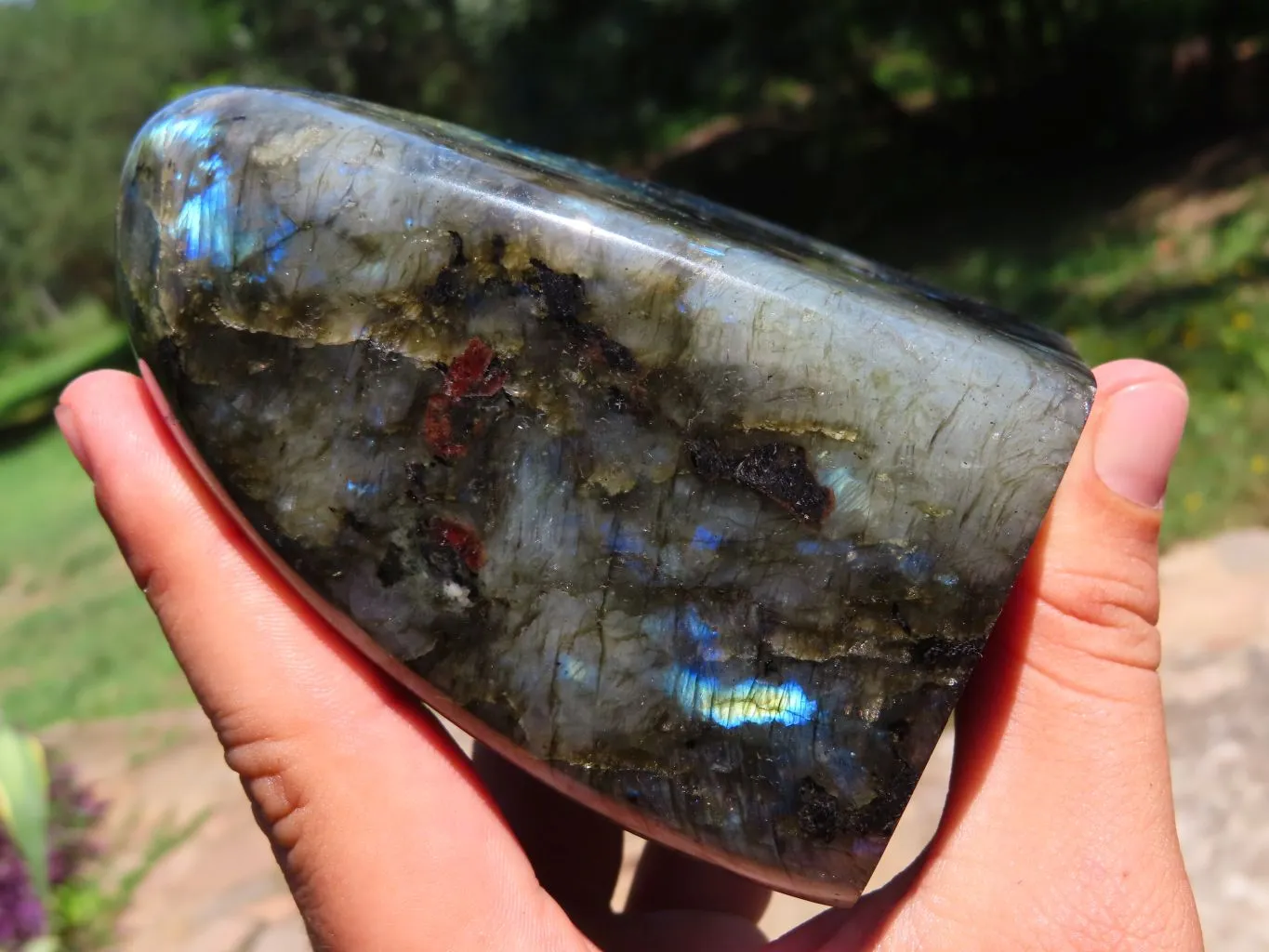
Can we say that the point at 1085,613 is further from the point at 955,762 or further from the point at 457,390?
the point at 457,390

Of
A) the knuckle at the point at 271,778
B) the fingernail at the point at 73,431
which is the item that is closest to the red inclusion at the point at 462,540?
the knuckle at the point at 271,778

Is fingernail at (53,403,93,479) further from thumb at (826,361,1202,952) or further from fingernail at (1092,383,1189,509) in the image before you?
fingernail at (1092,383,1189,509)

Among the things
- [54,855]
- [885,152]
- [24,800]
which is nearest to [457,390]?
[24,800]

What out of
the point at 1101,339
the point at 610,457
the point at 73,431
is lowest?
the point at 1101,339

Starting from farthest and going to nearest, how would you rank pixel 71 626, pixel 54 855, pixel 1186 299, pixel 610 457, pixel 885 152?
1. pixel 885 152
2. pixel 71 626
3. pixel 1186 299
4. pixel 54 855
5. pixel 610 457

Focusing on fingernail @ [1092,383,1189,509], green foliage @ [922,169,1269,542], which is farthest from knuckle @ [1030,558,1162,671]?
green foliage @ [922,169,1269,542]

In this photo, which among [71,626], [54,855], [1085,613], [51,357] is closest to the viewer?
[1085,613]

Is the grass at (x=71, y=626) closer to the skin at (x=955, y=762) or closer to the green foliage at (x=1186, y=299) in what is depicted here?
the skin at (x=955, y=762)
